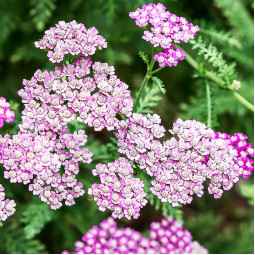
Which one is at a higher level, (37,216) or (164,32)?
(164,32)

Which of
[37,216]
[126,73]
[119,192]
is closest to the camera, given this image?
[119,192]

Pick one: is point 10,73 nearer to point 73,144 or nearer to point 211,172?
point 73,144

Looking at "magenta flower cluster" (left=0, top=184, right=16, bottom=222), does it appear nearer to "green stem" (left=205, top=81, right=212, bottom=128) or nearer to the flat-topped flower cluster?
the flat-topped flower cluster

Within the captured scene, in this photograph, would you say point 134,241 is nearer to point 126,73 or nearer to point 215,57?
point 215,57

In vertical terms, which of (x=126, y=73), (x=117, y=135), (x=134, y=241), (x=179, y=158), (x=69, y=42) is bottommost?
(x=134, y=241)

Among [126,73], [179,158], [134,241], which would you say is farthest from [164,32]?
[126,73]

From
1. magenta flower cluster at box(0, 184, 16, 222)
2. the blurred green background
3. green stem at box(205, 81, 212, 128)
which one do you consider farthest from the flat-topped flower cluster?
the blurred green background
